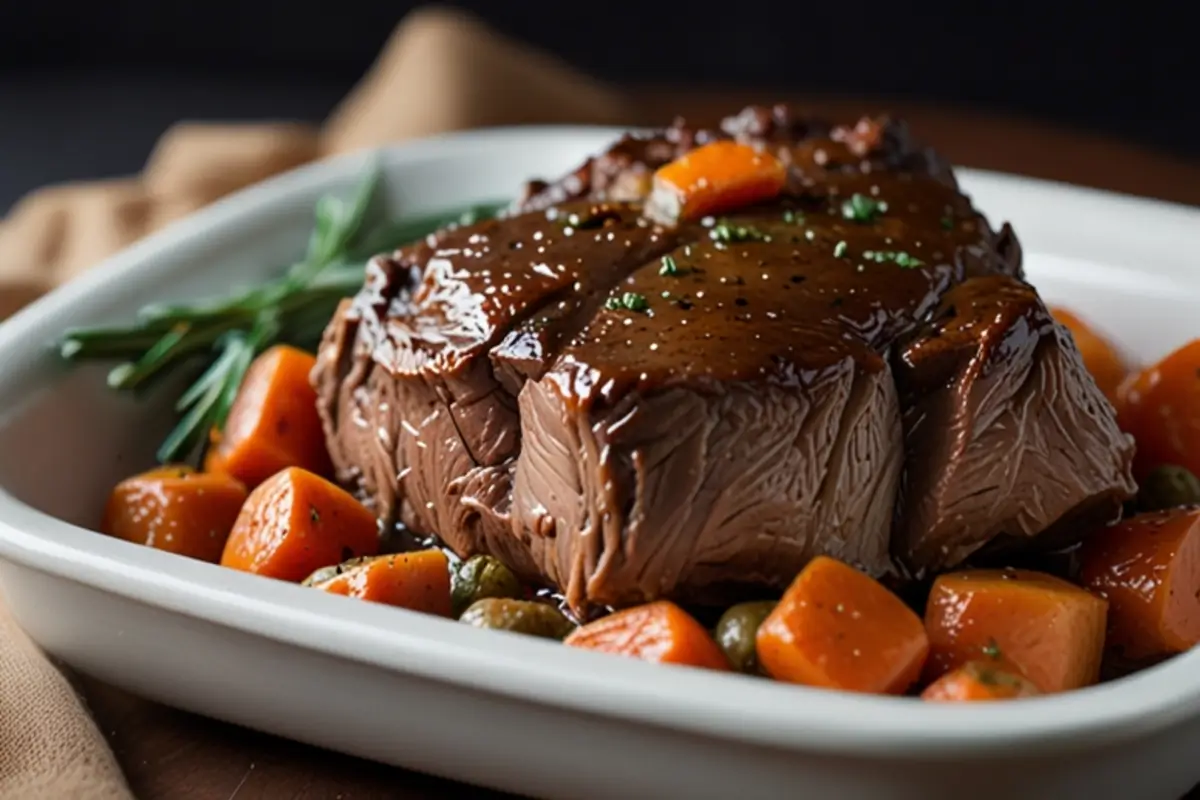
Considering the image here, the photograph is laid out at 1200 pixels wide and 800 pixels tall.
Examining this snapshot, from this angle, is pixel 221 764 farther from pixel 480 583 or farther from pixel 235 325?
pixel 235 325

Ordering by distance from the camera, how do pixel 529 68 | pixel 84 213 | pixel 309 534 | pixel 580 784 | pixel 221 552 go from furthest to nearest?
1. pixel 529 68
2. pixel 84 213
3. pixel 221 552
4. pixel 309 534
5. pixel 580 784

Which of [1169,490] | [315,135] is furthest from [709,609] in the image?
[315,135]

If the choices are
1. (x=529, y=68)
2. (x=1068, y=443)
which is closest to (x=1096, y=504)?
(x=1068, y=443)

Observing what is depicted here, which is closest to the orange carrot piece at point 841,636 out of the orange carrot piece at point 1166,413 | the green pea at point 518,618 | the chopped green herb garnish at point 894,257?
the green pea at point 518,618

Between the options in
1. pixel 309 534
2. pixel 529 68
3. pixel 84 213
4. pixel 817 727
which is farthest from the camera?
pixel 529 68

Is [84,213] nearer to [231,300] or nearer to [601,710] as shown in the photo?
[231,300]

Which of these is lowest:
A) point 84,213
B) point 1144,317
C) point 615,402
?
point 84,213
